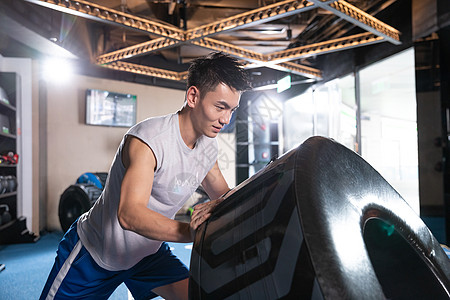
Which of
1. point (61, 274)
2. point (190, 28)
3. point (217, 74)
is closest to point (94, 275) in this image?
point (61, 274)

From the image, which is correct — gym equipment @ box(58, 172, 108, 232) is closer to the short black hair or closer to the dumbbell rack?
the dumbbell rack

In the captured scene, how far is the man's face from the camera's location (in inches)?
44.6

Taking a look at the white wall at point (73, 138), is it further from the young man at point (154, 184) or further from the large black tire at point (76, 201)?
the young man at point (154, 184)

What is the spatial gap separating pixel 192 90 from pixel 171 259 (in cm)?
72

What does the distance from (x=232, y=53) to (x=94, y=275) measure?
3586 mm

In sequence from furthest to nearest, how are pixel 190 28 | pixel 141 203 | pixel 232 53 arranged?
pixel 232 53 → pixel 190 28 → pixel 141 203

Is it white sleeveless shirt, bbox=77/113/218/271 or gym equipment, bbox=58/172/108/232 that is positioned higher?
white sleeveless shirt, bbox=77/113/218/271

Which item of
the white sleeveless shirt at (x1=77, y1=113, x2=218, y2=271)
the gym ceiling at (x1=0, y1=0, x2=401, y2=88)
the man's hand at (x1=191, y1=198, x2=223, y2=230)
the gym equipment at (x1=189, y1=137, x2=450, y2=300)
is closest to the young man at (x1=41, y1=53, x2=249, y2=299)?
the white sleeveless shirt at (x1=77, y1=113, x2=218, y2=271)

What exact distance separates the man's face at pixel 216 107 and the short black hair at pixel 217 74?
0.7 inches

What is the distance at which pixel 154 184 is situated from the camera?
119cm

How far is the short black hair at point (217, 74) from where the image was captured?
1133 mm

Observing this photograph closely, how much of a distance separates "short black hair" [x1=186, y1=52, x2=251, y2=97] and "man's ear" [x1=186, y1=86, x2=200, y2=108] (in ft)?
0.05

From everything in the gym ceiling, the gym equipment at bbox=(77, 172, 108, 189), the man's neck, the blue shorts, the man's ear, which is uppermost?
the gym ceiling

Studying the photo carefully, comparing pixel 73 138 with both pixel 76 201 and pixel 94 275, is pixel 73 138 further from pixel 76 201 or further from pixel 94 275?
pixel 94 275
